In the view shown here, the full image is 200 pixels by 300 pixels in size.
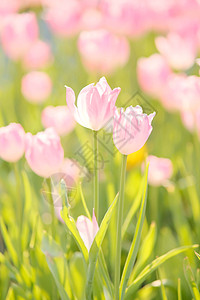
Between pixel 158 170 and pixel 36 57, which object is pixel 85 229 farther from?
pixel 36 57

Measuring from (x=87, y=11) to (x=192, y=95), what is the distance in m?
0.84

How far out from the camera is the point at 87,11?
63.9 inches

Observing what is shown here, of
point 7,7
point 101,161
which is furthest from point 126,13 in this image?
point 101,161

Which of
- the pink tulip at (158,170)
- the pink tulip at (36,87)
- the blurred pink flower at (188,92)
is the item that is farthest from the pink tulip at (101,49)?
the pink tulip at (158,170)

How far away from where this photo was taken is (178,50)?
3.85 feet

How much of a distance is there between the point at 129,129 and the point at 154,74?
621 mm

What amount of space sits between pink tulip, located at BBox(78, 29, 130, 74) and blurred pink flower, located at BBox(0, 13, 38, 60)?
18cm

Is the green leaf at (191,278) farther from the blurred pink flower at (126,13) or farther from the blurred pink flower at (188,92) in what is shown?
the blurred pink flower at (126,13)

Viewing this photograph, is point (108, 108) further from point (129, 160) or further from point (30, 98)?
point (30, 98)

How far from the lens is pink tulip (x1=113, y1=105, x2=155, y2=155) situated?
52 centimetres

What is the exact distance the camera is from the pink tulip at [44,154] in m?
0.65

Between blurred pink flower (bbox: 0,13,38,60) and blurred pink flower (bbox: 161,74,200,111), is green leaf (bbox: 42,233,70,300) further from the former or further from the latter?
blurred pink flower (bbox: 0,13,38,60)

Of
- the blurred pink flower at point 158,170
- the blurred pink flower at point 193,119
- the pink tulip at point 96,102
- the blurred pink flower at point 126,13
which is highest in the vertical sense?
the blurred pink flower at point 126,13

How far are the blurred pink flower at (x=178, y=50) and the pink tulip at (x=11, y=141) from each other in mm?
590
